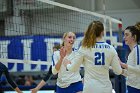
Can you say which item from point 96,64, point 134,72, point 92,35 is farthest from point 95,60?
point 134,72

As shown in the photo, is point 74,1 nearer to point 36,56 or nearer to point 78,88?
point 36,56

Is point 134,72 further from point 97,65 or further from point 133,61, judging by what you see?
point 97,65

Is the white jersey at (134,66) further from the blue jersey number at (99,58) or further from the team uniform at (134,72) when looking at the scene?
the blue jersey number at (99,58)

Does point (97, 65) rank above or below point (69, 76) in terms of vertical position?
above

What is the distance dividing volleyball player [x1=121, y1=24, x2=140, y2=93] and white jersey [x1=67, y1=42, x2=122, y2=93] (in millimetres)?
434

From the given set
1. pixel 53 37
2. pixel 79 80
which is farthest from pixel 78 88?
pixel 53 37

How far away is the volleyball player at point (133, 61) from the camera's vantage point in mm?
4340

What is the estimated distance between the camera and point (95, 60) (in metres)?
3.87

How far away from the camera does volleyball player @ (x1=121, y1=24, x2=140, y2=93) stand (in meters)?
4.34

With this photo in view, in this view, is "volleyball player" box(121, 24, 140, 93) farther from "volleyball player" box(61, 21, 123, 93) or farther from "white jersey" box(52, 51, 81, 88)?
"white jersey" box(52, 51, 81, 88)

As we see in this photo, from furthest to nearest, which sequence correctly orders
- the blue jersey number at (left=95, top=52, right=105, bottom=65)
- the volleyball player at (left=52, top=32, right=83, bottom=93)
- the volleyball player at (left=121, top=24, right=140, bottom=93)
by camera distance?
the volleyball player at (left=52, top=32, right=83, bottom=93), the volleyball player at (left=121, top=24, right=140, bottom=93), the blue jersey number at (left=95, top=52, right=105, bottom=65)

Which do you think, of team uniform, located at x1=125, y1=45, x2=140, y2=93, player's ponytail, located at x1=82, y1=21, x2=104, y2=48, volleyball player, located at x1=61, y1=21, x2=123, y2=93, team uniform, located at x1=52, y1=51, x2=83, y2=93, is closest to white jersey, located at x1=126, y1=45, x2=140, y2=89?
team uniform, located at x1=125, y1=45, x2=140, y2=93

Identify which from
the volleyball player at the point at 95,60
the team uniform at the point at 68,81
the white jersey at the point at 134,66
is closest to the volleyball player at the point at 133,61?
the white jersey at the point at 134,66

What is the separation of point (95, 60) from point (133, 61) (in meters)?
0.76
